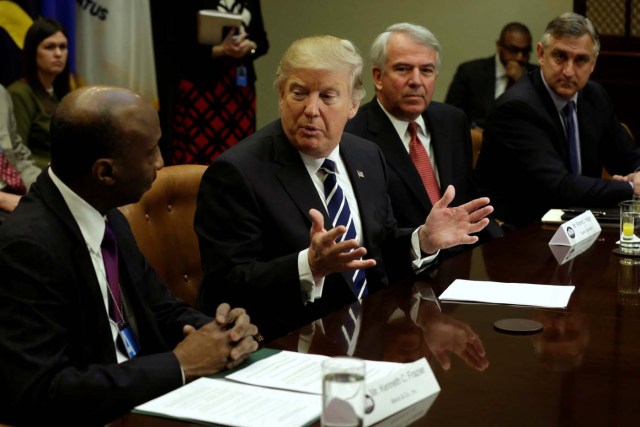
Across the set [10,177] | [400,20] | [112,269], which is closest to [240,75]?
[10,177]

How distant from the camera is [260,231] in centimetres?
259

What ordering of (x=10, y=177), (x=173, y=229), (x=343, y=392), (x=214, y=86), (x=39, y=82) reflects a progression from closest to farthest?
(x=343, y=392) < (x=173, y=229) < (x=10, y=177) < (x=39, y=82) < (x=214, y=86)

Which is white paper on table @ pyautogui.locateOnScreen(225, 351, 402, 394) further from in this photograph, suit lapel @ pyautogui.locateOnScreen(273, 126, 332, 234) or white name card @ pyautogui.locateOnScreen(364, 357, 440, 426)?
suit lapel @ pyautogui.locateOnScreen(273, 126, 332, 234)

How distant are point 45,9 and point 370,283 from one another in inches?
130

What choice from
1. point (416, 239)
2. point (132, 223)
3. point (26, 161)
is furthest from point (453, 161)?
point (26, 161)

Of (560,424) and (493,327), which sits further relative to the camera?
(493,327)

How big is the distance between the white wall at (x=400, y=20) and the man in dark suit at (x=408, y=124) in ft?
13.6

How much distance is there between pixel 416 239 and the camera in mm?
2857

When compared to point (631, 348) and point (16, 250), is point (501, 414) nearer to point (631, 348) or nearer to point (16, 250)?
point (631, 348)

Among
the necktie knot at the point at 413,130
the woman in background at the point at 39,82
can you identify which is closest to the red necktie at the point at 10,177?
the woman in background at the point at 39,82

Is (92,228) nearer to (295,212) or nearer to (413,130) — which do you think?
(295,212)

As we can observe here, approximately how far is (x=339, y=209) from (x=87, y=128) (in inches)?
41.0

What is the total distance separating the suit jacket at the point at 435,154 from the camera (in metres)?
3.47

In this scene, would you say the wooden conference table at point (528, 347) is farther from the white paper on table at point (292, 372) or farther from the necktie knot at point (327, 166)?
the necktie knot at point (327, 166)
